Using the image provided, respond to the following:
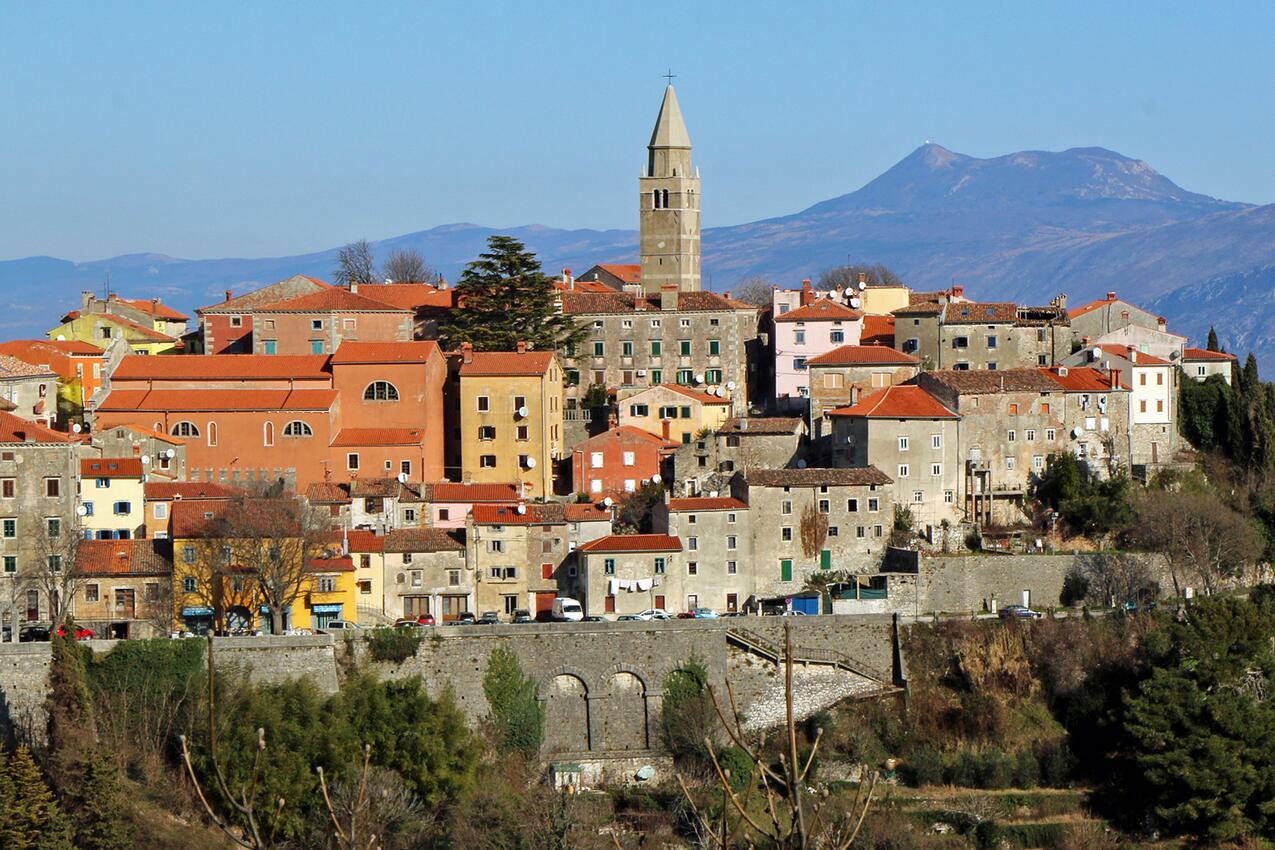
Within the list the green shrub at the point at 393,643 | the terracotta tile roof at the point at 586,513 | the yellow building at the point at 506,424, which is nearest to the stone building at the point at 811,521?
the terracotta tile roof at the point at 586,513

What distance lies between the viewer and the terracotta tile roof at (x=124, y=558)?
42.2 m

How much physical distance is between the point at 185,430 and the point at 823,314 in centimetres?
1902

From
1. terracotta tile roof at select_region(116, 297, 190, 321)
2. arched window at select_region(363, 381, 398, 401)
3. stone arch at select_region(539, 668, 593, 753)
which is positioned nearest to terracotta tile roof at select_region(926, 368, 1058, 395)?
stone arch at select_region(539, 668, 593, 753)

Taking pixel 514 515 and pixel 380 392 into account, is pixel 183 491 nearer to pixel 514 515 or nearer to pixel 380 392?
pixel 380 392

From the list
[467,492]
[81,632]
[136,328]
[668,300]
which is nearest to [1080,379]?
[668,300]

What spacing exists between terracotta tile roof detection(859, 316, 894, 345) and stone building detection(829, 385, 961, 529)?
26.8 ft

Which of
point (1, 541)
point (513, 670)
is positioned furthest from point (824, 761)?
point (1, 541)

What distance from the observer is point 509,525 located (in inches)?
1764

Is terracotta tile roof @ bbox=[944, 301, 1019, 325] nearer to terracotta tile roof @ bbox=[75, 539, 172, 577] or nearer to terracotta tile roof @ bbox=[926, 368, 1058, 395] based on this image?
terracotta tile roof @ bbox=[926, 368, 1058, 395]

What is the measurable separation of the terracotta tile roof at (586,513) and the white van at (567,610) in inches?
86.1

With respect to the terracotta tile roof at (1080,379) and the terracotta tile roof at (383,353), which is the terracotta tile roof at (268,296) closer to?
the terracotta tile roof at (383,353)

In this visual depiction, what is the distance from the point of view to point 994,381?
4941cm

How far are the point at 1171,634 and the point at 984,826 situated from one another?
246 inches

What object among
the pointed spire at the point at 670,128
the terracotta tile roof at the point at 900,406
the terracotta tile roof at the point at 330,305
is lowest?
the terracotta tile roof at the point at 900,406
